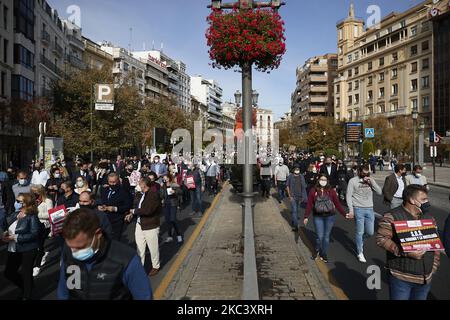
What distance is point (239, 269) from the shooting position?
6.49 m

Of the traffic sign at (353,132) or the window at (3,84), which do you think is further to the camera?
the window at (3,84)

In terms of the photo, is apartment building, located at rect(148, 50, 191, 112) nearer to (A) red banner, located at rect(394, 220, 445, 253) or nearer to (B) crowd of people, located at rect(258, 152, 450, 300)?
(B) crowd of people, located at rect(258, 152, 450, 300)

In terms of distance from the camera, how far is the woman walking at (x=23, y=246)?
5.38 meters

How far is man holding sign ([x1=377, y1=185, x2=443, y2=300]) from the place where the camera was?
143 inches

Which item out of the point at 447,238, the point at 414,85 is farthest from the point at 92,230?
the point at 414,85

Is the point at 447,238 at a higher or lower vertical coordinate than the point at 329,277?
higher

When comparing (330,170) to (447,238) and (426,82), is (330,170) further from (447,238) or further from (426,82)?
(426,82)

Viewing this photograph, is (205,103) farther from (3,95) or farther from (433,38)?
(3,95)

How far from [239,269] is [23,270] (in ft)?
10.4

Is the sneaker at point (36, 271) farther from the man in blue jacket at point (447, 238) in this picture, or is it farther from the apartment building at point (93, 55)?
the apartment building at point (93, 55)

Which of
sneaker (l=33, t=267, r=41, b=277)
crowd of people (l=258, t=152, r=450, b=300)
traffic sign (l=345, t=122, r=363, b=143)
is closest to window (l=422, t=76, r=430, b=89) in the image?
traffic sign (l=345, t=122, r=363, b=143)

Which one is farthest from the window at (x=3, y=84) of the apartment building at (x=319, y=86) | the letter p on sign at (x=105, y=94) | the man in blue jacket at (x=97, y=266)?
the apartment building at (x=319, y=86)
